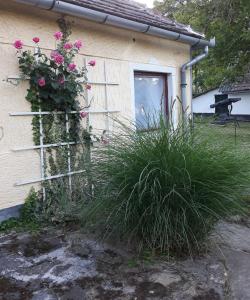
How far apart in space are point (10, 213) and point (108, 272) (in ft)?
5.72

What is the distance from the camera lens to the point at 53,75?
4539 millimetres

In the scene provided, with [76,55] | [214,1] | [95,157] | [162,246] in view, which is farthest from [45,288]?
[214,1]

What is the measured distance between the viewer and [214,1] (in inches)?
597

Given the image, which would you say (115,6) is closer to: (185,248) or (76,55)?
(76,55)

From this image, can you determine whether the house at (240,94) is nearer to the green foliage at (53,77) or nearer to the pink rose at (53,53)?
the green foliage at (53,77)

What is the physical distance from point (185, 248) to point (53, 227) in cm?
164

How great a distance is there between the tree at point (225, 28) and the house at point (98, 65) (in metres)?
8.53

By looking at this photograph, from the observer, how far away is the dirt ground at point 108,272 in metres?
2.82

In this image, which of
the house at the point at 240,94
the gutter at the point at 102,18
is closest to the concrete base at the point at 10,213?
the gutter at the point at 102,18

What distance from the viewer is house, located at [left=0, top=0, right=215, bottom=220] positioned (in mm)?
4273

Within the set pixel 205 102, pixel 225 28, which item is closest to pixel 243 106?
pixel 205 102

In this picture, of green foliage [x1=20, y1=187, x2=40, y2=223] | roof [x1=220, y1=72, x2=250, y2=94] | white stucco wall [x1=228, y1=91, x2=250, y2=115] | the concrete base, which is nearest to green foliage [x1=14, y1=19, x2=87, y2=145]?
green foliage [x1=20, y1=187, x2=40, y2=223]

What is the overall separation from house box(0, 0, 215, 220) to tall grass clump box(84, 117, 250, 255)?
0.56 meters

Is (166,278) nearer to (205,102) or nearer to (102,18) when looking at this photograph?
(102,18)
